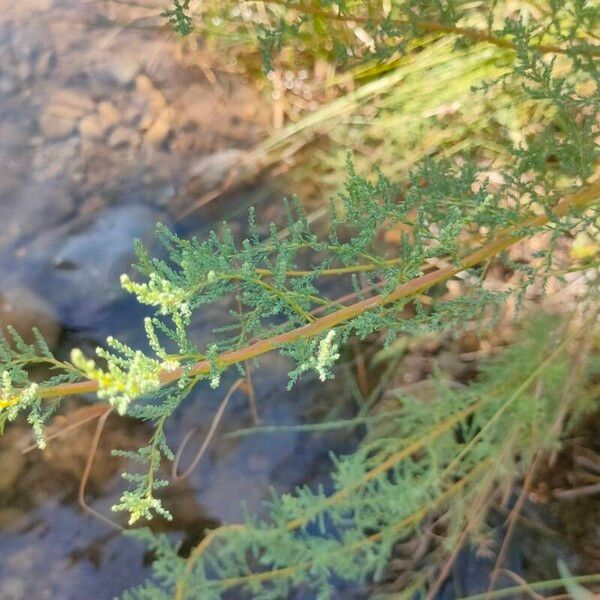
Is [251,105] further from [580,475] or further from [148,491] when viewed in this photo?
[148,491]

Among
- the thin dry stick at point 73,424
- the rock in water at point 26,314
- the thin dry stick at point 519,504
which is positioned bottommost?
the thin dry stick at point 519,504

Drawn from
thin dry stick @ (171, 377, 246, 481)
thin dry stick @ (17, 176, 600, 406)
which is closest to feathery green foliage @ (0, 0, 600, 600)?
thin dry stick @ (17, 176, 600, 406)

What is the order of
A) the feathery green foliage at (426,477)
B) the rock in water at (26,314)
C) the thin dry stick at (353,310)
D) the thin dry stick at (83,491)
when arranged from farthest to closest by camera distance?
the rock in water at (26,314)
the thin dry stick at (83,491)
the feathery green foliage at (426,477)
the thin dry stick at (353,310)

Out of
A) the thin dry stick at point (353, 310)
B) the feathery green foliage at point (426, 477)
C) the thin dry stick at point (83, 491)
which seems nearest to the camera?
the thin dry stick at point (353, 310)

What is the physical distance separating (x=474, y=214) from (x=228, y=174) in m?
1.36

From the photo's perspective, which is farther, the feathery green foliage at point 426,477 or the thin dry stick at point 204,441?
the thin dry stick at point 204,441

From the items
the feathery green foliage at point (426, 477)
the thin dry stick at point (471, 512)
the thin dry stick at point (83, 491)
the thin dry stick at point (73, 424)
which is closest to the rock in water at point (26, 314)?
the thin dry stick at point (73, 424)

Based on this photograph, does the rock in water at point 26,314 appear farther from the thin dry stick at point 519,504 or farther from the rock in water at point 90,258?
the thin dry stick at point 519,504

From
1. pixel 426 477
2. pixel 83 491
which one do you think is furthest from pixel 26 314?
pixel 426 477

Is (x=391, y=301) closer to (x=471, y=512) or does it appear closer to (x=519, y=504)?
(x=471, y=512)

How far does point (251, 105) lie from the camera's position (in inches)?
88.5

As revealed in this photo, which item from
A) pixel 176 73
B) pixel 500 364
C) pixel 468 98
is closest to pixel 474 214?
A: pixel 500 364

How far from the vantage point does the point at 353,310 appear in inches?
32.5

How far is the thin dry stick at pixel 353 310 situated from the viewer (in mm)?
727
